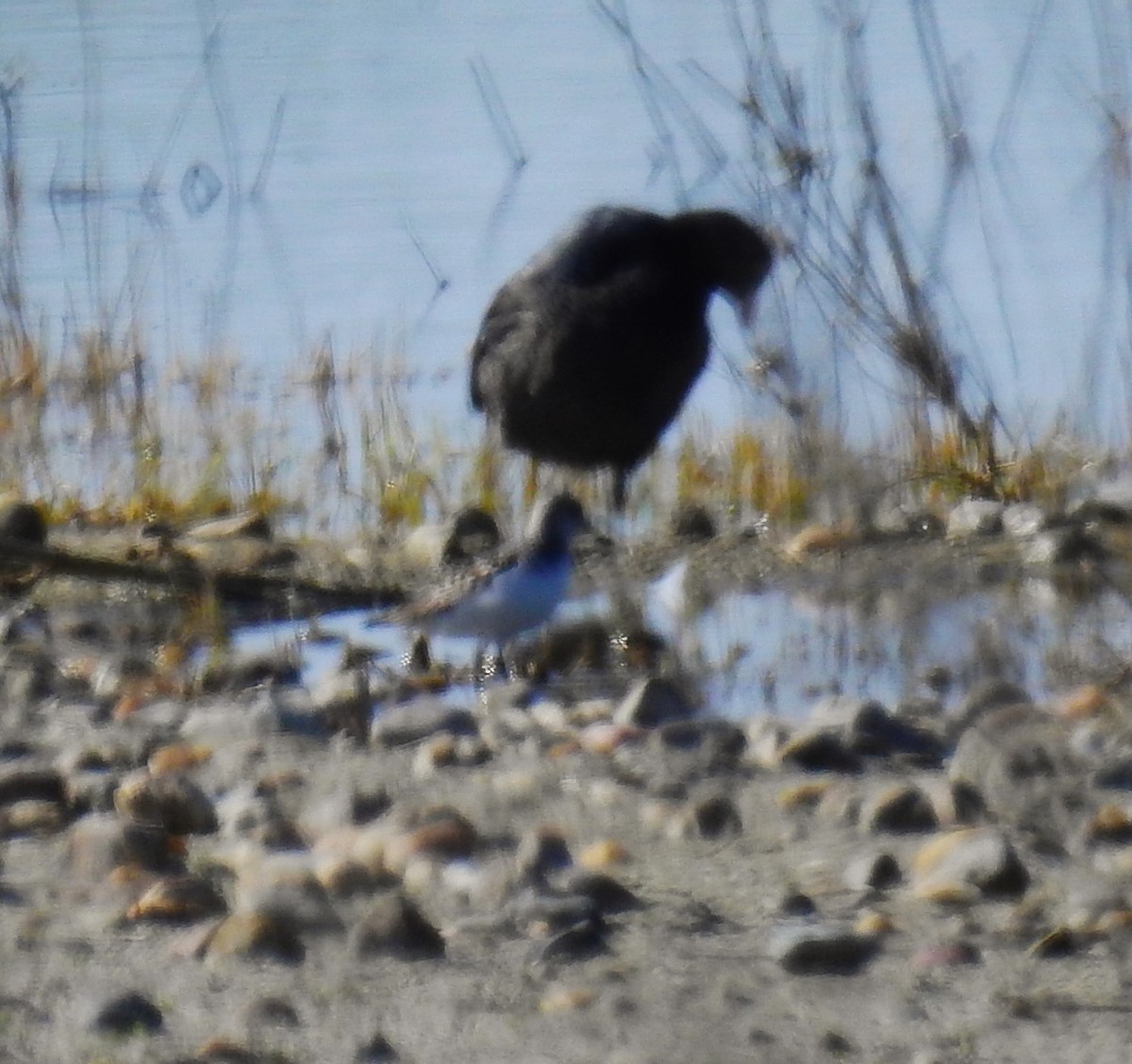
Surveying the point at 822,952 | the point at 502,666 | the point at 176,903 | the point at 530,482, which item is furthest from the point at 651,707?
the point at 530,482

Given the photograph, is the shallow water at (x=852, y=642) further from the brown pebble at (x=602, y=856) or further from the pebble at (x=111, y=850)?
the pebble at (x=111, y=850)

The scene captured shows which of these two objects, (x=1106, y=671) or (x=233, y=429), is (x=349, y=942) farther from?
(x=233, y=429)

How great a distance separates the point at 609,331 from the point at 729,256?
2.00ft

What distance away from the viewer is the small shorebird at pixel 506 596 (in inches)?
187

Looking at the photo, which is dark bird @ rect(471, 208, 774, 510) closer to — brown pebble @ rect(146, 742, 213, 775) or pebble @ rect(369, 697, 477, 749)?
pebble @ rect(369, 697, 477, 749)

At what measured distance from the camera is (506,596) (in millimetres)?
4734

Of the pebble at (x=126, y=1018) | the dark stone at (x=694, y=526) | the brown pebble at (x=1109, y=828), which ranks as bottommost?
the pebble at (x=126, y=1018)

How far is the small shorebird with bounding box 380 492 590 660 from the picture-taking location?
475cm

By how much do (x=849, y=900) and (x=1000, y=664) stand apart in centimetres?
177

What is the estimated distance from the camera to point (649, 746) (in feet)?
12.9

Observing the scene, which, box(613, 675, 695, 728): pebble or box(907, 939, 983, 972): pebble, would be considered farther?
box(613, 675, 695, 728): pebble

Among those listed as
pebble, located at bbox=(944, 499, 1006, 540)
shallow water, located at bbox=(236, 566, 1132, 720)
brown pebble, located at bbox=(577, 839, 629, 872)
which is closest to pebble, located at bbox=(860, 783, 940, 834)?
brown pebble, located at bbox=(577, 839, 629, 872)

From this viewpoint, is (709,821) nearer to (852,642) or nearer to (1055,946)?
(1055,946)

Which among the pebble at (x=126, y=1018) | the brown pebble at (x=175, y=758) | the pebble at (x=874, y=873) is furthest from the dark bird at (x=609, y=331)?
the pebble at (x=126, y=1018)
